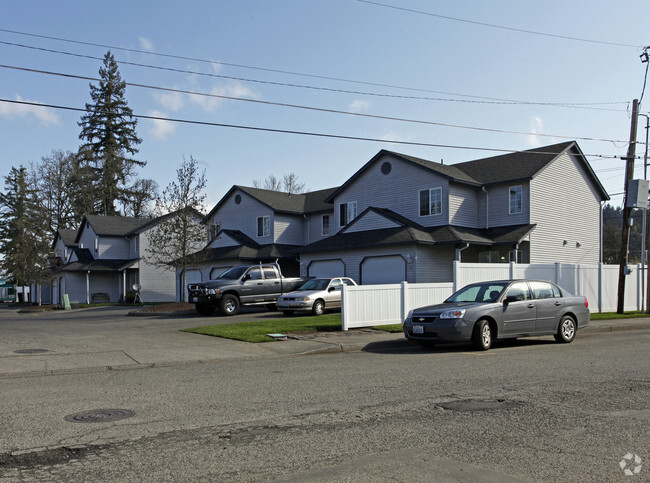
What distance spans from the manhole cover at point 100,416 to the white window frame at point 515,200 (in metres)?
26.0

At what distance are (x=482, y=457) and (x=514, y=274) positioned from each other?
658 inches

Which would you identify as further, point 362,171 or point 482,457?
point 362,171

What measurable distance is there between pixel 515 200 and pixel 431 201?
4248mm

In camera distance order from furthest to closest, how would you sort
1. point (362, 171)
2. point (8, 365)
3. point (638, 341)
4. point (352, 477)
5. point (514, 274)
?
point (362, 171), point (514, 274), point (638, 341), point (8, 365), point (352, 477)

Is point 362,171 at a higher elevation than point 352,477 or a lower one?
higher

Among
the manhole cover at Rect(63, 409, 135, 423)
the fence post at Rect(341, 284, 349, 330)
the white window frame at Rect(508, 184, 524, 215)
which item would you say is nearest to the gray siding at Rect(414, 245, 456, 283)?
the white window frame at Rect(508, 184, 524, 215)

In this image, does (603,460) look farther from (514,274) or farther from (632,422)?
(514,274)

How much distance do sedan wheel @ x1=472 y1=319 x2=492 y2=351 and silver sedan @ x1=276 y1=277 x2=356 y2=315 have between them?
953cm

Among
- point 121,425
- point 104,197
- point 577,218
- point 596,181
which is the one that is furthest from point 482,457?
point 104,197

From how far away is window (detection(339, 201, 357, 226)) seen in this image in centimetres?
3541

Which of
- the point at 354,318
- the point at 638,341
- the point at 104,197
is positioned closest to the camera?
the point at 638,341

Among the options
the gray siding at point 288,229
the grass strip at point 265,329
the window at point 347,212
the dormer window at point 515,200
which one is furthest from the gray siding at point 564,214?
the gray siding at point 288,229

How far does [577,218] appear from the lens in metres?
32.1

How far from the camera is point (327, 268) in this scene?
1278 inches
